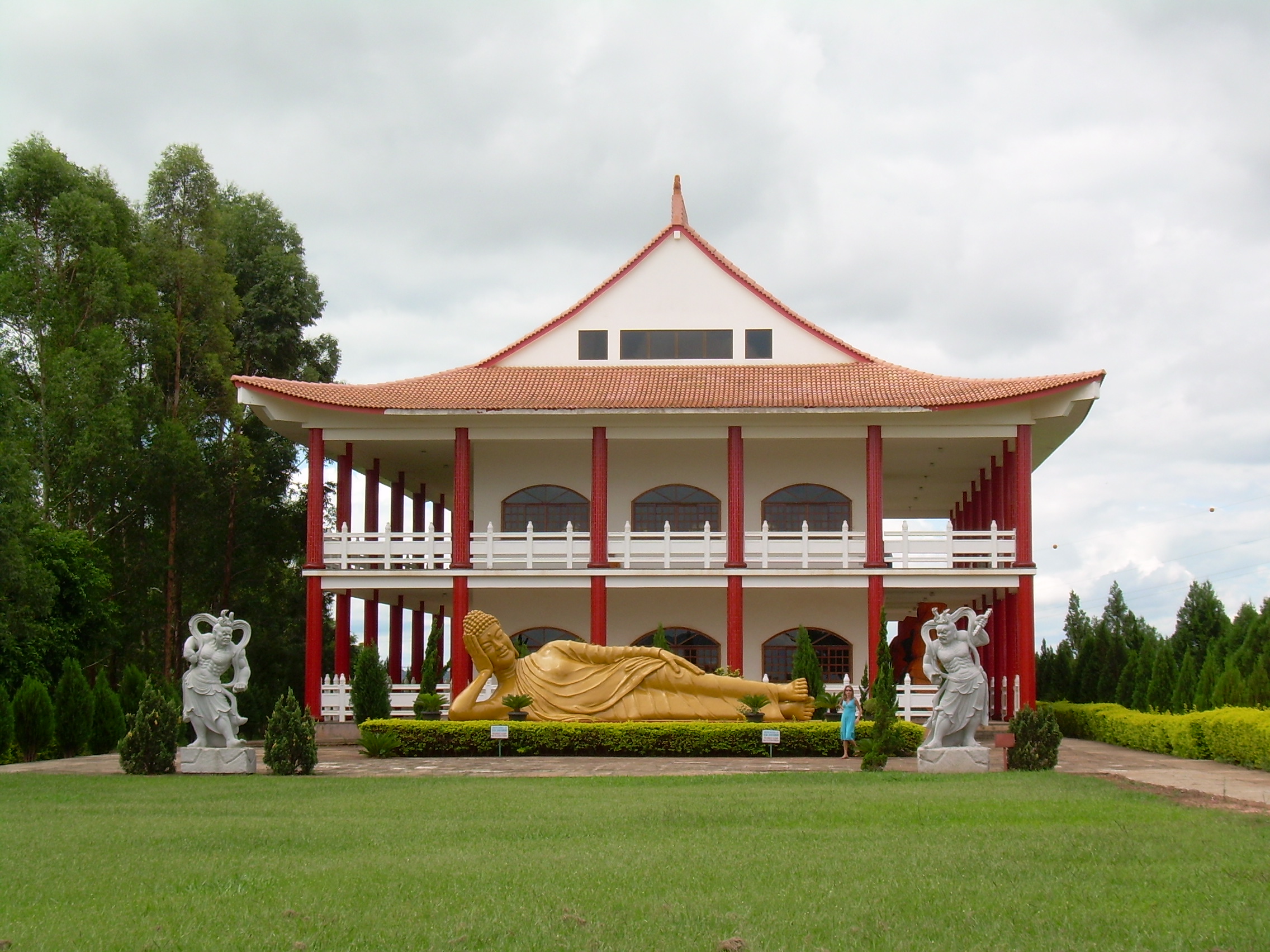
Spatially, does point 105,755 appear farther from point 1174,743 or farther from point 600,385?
point 1174,743

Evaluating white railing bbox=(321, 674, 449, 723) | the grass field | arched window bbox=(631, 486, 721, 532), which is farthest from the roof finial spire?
the grass field

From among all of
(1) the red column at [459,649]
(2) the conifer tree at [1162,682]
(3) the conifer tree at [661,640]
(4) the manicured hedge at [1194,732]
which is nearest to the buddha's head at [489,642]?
(1) the red column at [459,649]

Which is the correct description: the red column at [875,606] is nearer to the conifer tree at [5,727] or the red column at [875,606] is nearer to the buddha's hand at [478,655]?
the buddha's hand at [478,655]

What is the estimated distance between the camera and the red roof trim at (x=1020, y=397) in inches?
1031

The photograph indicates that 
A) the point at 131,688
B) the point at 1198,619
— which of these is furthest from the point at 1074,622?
the point at 131,688

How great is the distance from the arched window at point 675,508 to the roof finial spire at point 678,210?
6497 mm

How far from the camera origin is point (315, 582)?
2750 centimetres

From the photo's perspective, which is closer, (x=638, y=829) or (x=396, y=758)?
(x=638, y=829)

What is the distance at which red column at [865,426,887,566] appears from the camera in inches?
1073

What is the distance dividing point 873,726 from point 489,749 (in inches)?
267

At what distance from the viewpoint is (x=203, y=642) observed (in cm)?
1914

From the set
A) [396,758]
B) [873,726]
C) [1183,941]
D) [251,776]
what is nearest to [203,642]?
[251,776]

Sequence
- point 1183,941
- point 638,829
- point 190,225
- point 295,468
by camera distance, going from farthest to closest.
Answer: point 295,468, point 190,225, point 638,829, point 1183,941

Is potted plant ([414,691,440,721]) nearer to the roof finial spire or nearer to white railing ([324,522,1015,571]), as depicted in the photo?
white railing ([324,522,1015,571])
